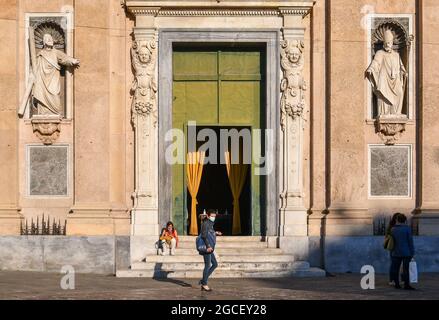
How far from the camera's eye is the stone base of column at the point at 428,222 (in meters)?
28.7

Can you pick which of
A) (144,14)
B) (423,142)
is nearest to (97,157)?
(144,14)

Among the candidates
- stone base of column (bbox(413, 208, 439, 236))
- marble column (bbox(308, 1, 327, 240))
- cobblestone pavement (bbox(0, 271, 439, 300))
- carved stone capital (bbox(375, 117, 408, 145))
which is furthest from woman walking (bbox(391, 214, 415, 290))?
carved stone capital (bbox(375, 117, 408, 145))

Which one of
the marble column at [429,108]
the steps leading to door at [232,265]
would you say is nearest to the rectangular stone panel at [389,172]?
the marble column at [429,108]

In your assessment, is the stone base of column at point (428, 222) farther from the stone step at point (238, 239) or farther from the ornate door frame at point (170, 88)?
the stone step at point (238, 239)

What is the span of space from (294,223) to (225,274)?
2753 mm

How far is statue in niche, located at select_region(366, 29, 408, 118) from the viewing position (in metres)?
29.1

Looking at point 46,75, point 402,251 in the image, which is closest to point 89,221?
point 46,75

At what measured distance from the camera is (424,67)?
2897 cm

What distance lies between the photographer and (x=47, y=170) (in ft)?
96.1

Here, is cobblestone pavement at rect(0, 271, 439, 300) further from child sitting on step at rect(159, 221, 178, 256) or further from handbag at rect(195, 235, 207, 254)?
child sitting on step at rect(159, 221, 178, 256)

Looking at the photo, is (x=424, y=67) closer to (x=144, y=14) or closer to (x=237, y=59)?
(x=237, y=59)

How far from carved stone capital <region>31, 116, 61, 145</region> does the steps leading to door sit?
4.03 meters

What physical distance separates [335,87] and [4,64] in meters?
8.39

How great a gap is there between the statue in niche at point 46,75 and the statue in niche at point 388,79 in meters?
7.79
